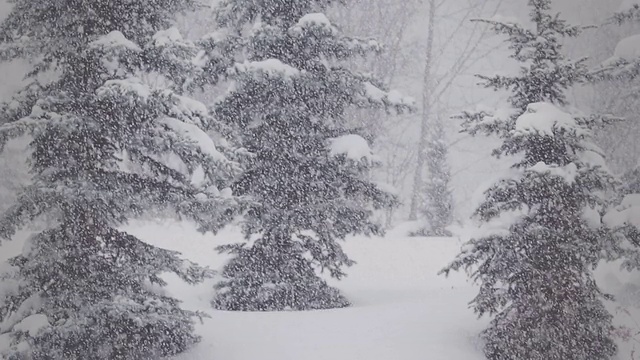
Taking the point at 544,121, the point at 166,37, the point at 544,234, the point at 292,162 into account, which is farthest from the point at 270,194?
the point at 544,121

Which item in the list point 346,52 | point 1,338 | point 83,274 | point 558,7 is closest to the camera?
point 1,338

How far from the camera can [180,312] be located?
22.2 feet

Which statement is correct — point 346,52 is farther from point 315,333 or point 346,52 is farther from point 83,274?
point 83,274

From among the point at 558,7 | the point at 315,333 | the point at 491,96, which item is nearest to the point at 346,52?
the point at 315,333

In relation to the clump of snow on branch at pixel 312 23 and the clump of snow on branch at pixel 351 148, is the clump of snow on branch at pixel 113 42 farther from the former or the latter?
the clump of snow on branch at pixel 351 148

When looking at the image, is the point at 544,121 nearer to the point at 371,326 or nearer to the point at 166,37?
the point at 371,326

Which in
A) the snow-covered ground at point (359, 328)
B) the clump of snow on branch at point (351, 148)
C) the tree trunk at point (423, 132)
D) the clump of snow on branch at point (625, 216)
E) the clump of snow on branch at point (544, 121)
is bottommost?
the snow-covered ground at point (359, 328)

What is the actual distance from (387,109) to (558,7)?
84.3 ft

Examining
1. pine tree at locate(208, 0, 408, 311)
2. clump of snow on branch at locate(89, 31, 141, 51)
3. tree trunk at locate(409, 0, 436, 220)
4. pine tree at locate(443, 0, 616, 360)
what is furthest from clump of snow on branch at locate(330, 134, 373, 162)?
tree trunk at locate(409, 0, 436, 220)

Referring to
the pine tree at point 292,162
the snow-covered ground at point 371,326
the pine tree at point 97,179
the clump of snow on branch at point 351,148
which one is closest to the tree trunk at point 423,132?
the snow-covered ground at point 371,326

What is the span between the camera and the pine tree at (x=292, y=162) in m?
9.83

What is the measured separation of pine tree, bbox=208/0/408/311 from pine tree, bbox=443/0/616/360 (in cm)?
269

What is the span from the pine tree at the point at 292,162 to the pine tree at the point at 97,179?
2791mm

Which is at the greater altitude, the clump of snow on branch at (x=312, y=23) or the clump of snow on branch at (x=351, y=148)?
the clump of snow on branch at (x=312, y=23)
